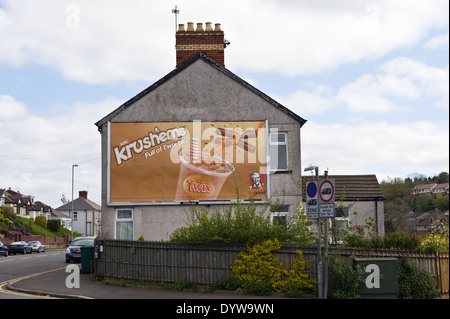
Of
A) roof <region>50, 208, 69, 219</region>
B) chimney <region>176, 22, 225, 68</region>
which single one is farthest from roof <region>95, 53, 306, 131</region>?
roof <region>50, 208, 69, 219</region>

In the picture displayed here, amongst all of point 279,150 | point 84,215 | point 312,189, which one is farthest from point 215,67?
point 84,215

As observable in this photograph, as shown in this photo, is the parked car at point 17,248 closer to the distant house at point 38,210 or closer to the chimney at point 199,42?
the chimney at point 199,42

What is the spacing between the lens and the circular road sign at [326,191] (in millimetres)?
13789

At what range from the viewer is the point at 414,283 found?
14711 mm

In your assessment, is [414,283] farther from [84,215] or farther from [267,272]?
[84,215]

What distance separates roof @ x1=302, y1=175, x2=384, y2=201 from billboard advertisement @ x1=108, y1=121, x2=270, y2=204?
6.53 m

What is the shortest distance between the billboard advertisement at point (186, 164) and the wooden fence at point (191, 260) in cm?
A: 361

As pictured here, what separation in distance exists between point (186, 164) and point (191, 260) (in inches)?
253

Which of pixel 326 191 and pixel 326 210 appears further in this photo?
pixel 326 191

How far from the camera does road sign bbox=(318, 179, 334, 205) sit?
45.2ft

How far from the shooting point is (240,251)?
1600cm

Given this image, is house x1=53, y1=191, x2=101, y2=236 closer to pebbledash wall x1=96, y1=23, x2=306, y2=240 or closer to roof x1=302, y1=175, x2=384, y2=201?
roof x1=302, y1=175, x2=384, y2=201

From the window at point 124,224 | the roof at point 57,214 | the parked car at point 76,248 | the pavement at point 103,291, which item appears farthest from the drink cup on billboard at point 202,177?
the roof at point 57,214

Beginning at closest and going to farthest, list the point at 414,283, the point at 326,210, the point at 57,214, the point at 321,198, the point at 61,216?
the point at 326,210 → the point at 321,198 → the point at 414,283 → the point at 57,214 → the point at 61,216
